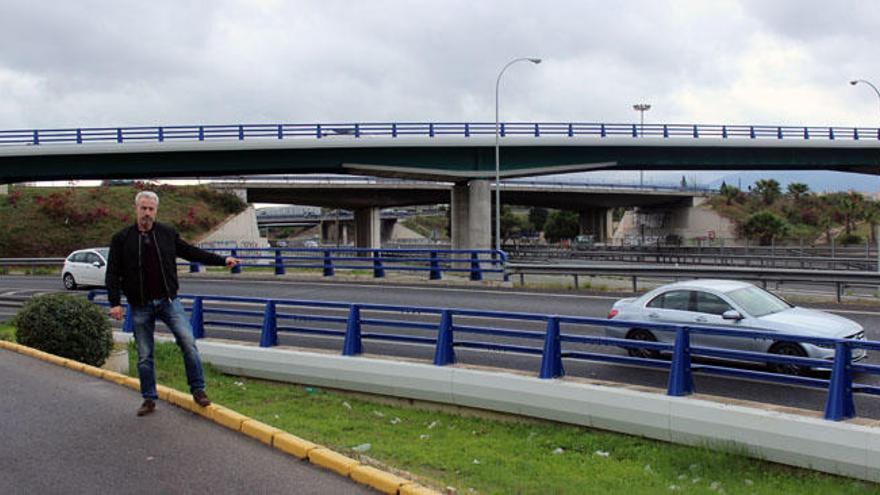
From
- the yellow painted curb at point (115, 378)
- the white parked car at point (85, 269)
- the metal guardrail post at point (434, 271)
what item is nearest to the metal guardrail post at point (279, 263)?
the white parked car at point (85, 269)

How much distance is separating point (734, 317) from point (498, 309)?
23.7ft

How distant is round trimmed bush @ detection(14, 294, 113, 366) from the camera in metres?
10.6

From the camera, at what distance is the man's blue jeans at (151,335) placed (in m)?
7.12

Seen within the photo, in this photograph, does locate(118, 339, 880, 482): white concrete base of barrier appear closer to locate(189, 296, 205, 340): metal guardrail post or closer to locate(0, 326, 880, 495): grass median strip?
locate(0, 326, 880, 495): grass median strip

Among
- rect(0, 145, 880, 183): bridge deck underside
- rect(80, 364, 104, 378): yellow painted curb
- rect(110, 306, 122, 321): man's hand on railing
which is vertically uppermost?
rect(0, 145, 880, 183): bridge deck underside

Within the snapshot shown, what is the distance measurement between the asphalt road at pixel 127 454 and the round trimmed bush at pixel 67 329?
2.34 meters

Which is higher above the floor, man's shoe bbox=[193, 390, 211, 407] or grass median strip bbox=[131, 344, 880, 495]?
man's shoe bbox=[193, 390, 211, 407]

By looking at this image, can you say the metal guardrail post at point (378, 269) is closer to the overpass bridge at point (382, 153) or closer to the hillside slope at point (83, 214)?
the overpass bridge at point (382, 153)

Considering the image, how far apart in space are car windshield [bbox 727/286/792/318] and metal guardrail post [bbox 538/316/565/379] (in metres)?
3.36

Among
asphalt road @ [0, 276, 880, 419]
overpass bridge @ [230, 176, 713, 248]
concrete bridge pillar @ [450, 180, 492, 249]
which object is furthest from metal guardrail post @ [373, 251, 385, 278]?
overpass bridge @ [230, 176, 713, 248]

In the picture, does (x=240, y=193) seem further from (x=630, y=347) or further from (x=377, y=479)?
(x=377, y=479)

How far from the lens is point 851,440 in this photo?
21.3 feet

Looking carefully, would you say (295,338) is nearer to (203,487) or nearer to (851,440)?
(203,487)

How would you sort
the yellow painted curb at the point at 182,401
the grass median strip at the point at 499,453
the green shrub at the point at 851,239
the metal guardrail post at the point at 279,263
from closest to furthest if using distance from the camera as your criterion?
the grass median strip at the point at 499,453 → the yellow painted curb at the point at 182,401 → the metal guardrail post at the point at 279,263 → the green shrub at the point at 851,239
